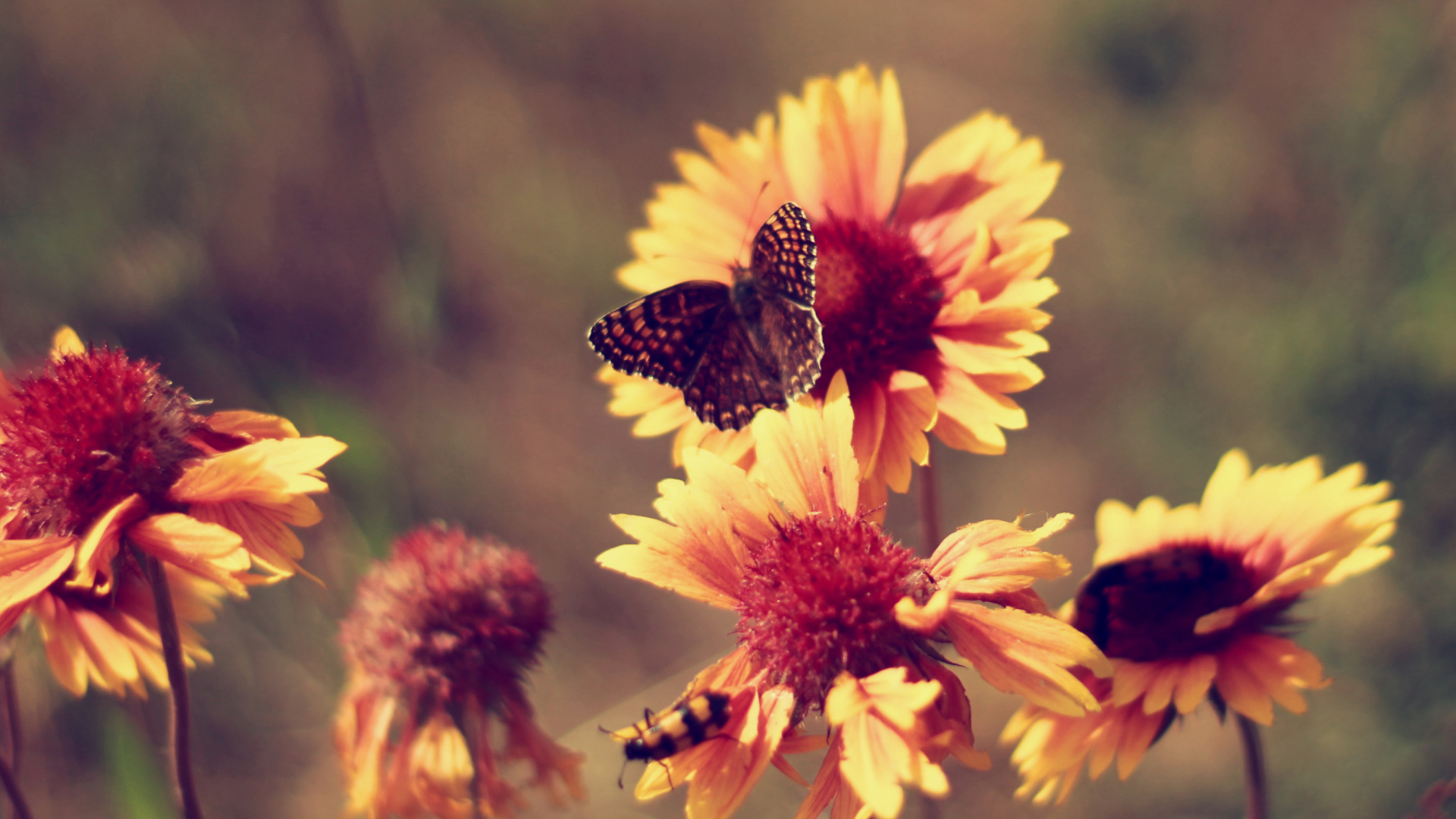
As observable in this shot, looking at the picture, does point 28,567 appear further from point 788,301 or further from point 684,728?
point 788,301

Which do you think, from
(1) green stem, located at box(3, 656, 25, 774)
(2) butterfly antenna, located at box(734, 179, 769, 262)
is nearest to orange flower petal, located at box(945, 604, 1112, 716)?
(2) butterfly antenna, located at box(734, 179, 769, 262)

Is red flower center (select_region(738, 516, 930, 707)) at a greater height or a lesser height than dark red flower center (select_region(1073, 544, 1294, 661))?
greater

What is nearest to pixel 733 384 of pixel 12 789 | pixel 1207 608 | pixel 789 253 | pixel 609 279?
pixel 789 253

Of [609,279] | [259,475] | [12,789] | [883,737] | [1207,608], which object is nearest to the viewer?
[883,737]

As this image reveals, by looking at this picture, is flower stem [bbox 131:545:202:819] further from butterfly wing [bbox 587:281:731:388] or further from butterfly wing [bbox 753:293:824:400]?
butterfly wing [bbox 753:293:824:400]

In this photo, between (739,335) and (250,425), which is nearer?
(250,425)

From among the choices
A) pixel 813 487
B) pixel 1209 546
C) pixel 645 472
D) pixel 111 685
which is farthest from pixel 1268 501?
pixel 645 472
